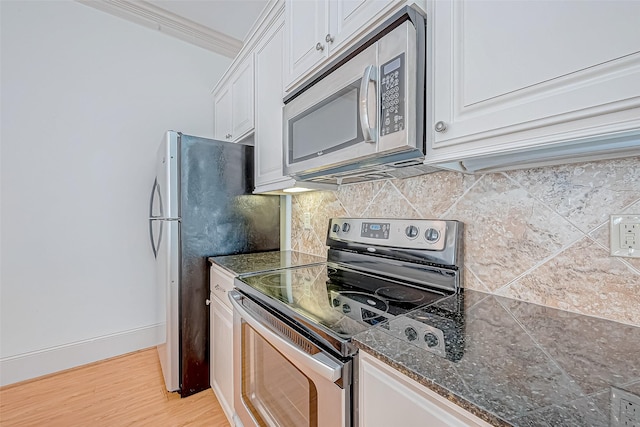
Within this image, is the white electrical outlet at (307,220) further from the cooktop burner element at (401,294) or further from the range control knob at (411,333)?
the range control knob at (411,333)

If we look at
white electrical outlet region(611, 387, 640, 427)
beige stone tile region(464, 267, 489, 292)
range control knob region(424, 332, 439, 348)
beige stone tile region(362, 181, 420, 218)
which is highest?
beige stone tile region(362, 181, 420, 218)

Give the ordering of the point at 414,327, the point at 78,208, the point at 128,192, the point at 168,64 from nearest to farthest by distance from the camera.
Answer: the point at 414,327
the point at 78,208
the point at 128,192
the point at 168,64

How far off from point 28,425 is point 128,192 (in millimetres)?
1565

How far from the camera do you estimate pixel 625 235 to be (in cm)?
74

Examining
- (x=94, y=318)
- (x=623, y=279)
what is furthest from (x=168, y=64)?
(x=623, y=279)

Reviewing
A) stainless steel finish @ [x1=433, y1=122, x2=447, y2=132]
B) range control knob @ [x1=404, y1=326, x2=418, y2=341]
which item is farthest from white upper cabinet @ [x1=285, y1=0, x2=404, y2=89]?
range control knob @ [x1=404, y1=326, x2=418, y2=341]

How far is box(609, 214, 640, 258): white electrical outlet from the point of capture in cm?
72

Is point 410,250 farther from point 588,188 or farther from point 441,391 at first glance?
point 441,391

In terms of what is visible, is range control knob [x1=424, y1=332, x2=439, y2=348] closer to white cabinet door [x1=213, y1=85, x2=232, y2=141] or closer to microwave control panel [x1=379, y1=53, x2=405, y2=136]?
microwave control panel [x1=379, y1=53, x2=405, y2=136]

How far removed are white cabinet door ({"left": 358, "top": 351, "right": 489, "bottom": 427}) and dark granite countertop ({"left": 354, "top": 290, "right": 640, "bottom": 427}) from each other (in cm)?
3

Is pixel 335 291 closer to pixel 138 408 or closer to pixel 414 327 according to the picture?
pixel 414 327

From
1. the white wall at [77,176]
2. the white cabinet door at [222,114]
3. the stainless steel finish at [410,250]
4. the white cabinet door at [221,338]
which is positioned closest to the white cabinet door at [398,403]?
the stainless steel finish at [410,250]

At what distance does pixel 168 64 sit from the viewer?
254 cm

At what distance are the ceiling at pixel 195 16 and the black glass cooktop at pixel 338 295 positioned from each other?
2.18 meters
